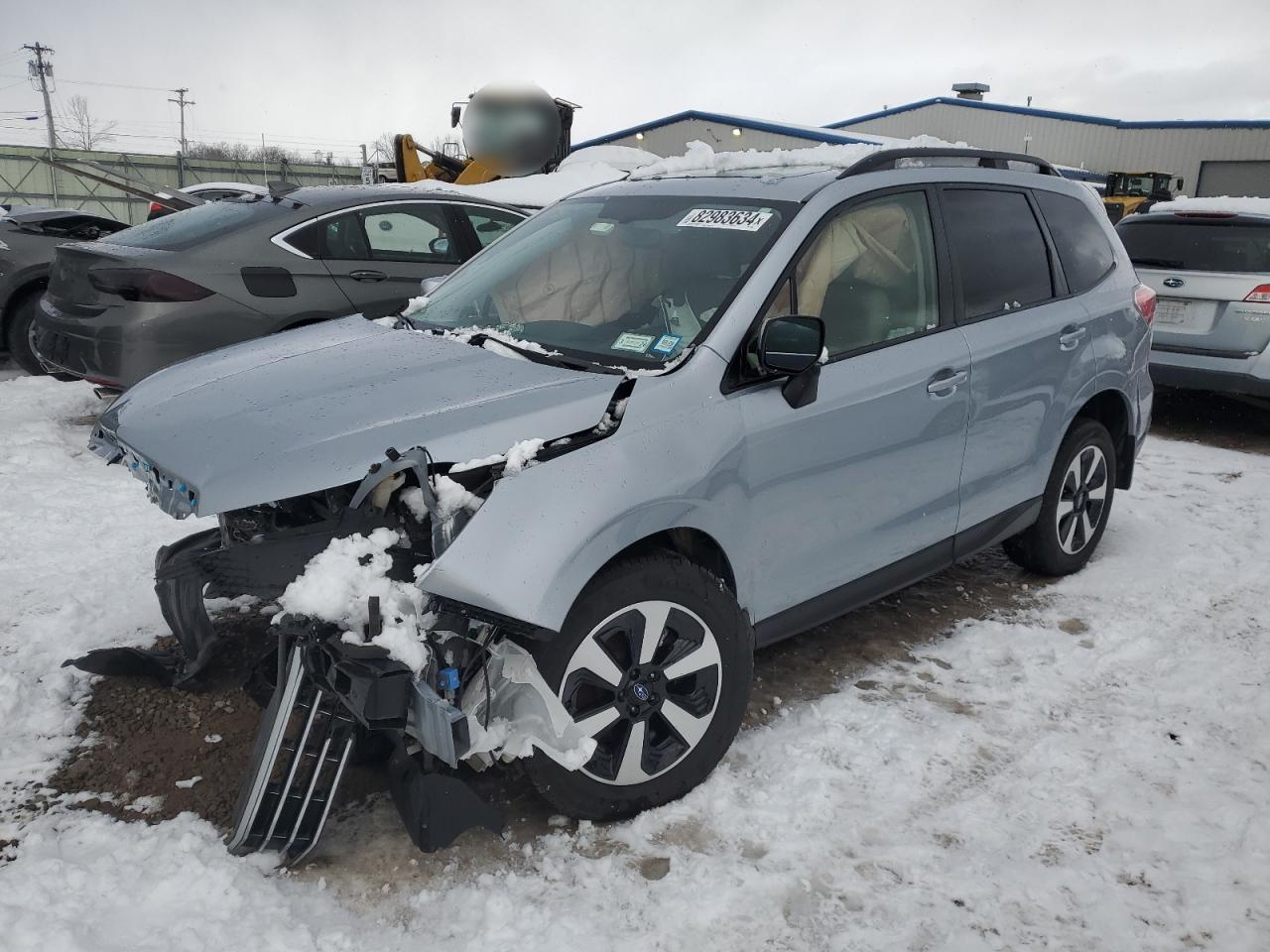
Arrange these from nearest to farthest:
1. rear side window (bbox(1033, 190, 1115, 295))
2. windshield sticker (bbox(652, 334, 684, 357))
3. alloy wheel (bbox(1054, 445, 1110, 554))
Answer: windshield sticker (bbox(652, 334, 684, 357)), rear side window (bbox(1033, 190, 1115, 295)), alloy wheel (bbox(1054, 445, 1110, 554))

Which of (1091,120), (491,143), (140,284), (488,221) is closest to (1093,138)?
(1091,120)

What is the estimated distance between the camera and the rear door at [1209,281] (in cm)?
717

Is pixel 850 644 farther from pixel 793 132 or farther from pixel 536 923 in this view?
pixel 793 132

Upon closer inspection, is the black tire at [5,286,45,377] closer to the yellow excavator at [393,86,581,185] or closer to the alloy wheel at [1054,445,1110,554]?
the yellow excavator at [393,86,581,185]

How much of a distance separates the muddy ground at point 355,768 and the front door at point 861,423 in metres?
0.50

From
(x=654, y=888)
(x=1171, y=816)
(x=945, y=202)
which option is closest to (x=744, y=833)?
(x=654, y=888)

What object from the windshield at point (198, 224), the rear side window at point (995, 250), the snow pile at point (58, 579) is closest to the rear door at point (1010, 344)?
the rear side window at point (995, 250)

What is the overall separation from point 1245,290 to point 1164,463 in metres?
1.48

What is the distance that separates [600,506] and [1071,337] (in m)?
2.68

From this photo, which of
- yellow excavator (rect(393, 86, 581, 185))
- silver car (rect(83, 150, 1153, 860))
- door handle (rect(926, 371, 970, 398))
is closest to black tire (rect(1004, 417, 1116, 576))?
silver car (rect(83, 150, 1153, 860))

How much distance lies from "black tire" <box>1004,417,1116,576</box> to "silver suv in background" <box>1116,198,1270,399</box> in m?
3.22

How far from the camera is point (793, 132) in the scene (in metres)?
28.8

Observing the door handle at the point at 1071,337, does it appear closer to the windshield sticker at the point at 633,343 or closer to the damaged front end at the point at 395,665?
the windshield sticker at the point at 633,343

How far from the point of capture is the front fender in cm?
235
